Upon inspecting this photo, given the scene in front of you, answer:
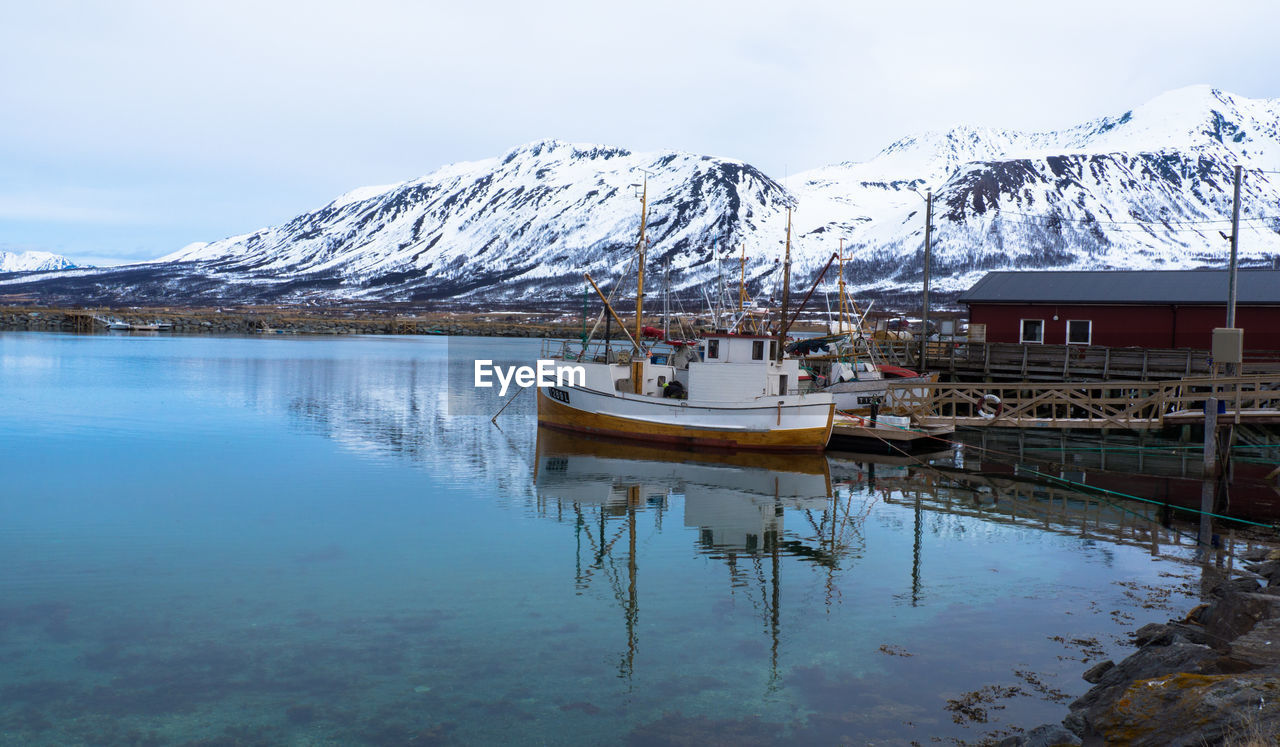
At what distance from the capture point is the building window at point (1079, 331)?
47531 mm

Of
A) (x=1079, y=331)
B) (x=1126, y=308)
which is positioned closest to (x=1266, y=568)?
(x=1126, y=308)

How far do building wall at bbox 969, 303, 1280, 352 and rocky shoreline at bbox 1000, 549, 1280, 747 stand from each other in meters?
32.9

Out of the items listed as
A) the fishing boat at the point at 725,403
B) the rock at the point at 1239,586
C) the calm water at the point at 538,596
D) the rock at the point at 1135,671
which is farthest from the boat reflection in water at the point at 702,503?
the rock at the point at 1239,586

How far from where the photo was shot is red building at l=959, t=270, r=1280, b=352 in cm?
4284

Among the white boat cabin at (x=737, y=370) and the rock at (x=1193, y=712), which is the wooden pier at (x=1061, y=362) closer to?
the white boat cabin at (x=737, y=370)

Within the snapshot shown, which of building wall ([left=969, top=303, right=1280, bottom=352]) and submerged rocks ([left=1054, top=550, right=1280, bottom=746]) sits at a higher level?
building wall ([left=969, top=303, right=1280, bottom=352])

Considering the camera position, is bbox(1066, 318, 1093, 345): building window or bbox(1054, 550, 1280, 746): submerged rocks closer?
bbox(1054, 550, 1280, 746): submerged rocks

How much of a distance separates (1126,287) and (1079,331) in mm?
3285

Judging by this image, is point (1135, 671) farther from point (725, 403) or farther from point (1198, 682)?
point (725, 403)

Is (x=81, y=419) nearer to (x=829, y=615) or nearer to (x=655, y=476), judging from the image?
(x=655, y=476)

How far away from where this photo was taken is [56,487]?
90.5 feet

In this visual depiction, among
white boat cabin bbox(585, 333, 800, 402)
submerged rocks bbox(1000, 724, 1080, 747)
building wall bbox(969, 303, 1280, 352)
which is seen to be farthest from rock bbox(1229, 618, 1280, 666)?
building wall bbox(969, 303, 1280, 352)

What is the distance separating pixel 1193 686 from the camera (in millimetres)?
9391

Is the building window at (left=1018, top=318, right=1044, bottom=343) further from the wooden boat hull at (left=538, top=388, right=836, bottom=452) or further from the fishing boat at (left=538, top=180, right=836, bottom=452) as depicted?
the wooden boat hull at (left=538, top=388, right=836, bottom=452)
